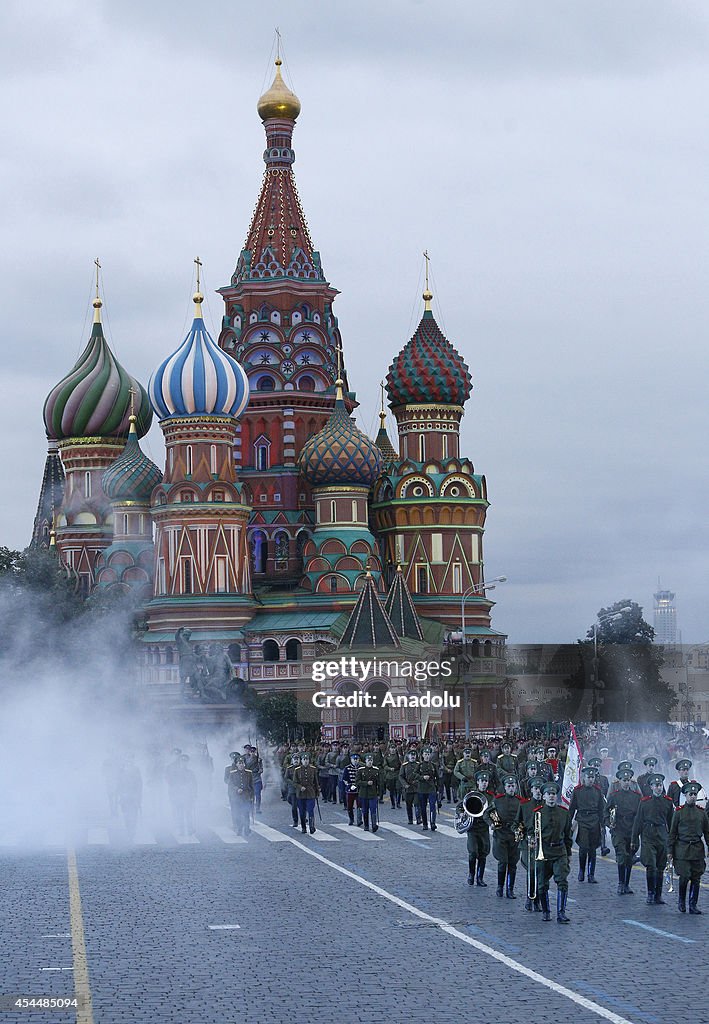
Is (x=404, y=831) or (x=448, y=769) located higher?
(x=448, y=769)

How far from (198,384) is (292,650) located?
12318mm

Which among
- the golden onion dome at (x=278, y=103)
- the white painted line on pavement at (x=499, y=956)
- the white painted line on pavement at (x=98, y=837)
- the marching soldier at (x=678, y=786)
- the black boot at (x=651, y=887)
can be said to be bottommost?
the white painted line on pavement at (x=499, y=956)

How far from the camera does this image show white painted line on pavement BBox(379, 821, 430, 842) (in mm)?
31422

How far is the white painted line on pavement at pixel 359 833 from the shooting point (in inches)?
1212

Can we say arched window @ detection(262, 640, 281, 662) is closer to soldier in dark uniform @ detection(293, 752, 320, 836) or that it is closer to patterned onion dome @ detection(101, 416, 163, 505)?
patterned onion dome @ detection(101, 416, 163, 505)

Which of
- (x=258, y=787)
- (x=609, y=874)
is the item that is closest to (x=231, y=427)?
(x=258, y=787)

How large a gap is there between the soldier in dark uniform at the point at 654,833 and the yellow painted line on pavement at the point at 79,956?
6.23 meters

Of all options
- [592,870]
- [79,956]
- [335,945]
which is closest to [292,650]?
[592,870]

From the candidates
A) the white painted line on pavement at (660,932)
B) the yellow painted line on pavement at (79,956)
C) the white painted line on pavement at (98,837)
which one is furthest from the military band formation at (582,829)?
the white painted line on pavement at (98,837)

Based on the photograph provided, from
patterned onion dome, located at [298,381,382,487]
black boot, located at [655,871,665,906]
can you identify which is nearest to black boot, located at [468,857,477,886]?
black boot, located at [655,871,665,906]

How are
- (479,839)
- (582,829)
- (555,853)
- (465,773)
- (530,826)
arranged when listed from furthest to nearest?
(465,773) → (582,829) → (479,839) → (530,826) → (555,853)

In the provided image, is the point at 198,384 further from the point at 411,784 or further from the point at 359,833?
the point at 359,833

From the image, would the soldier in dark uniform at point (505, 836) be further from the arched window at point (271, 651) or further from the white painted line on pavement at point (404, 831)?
the arched window at point (271, 651)

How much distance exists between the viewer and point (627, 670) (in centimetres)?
10506
